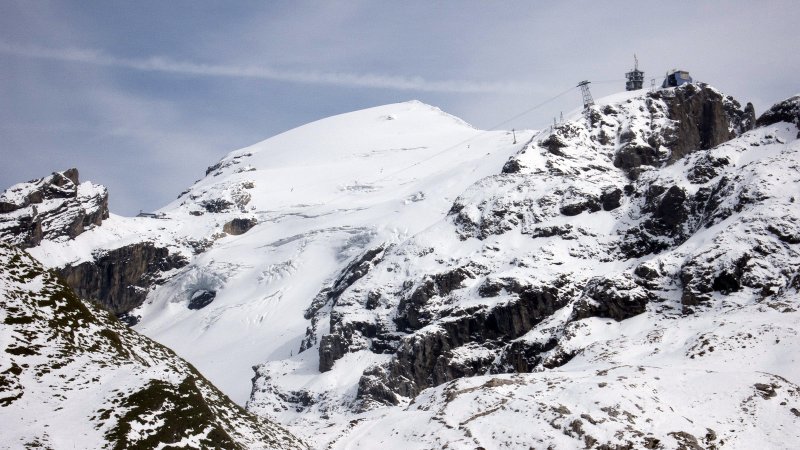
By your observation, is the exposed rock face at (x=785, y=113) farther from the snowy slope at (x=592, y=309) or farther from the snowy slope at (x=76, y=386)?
the snowy slope at (x=76, y=386)

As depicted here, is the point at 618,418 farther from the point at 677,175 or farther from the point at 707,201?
the point at 677,175

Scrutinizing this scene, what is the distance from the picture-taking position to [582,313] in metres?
111

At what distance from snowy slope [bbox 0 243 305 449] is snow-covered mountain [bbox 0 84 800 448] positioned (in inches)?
1064

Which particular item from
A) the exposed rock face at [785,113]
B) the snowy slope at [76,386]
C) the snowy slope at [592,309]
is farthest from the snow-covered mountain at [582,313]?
the snowy slope at [76,386]

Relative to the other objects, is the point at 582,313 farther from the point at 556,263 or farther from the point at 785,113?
the point at 785,113

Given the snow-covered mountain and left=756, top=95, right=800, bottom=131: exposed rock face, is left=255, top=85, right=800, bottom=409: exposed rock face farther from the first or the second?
left=756, top=95, right=800, bottom=131: exposed rock face

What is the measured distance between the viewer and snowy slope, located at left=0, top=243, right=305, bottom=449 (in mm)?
38969

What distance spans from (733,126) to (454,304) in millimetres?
99272

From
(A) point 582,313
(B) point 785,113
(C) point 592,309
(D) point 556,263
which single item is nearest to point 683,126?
(B) point 785,113

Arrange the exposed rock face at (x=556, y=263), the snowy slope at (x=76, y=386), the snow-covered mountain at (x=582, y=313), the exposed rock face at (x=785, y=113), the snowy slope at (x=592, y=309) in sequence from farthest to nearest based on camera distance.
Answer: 1. the exposed rock face at (x=785, y=113)
2. the exposed rock face at (x=556, y=263)
3. the snow-covered mountain at (x=582, y=313)
4. the snowy slope at (x=592, y=309)
5. the snowy slope at (x=76, y=386)

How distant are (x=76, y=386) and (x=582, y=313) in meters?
80.1

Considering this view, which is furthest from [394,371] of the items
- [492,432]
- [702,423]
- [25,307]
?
[25,307]

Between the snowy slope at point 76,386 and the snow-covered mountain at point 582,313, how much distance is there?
27.0 metres

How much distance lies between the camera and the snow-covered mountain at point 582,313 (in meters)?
64.7
